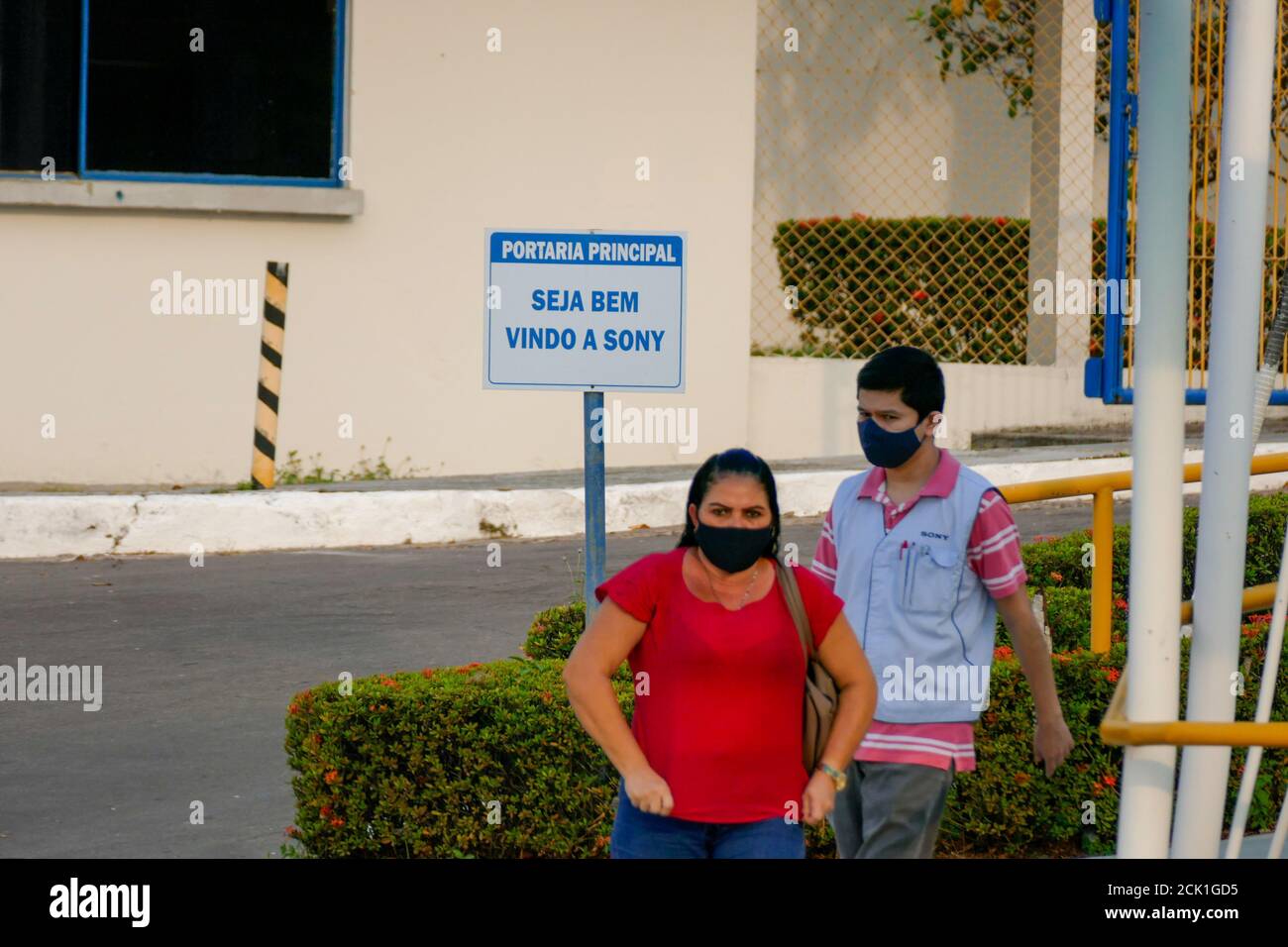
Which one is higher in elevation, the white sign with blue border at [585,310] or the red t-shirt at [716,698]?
the white sign with blue border at [585,310]

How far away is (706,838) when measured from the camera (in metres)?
3.95

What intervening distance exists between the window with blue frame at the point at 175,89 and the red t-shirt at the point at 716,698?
9309 mm

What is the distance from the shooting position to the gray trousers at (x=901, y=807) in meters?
4.29

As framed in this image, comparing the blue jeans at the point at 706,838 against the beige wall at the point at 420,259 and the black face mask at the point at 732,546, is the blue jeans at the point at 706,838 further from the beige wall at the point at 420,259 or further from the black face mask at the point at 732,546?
the beige wall at the point at 420,259

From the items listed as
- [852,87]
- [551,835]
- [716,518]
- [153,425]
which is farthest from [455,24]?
[716,518]

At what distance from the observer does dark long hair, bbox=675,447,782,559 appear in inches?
160

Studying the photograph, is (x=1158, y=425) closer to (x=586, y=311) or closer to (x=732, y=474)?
(x=732, y=474)

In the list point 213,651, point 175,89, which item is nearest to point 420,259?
point 175,89

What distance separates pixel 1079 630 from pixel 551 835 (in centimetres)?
231

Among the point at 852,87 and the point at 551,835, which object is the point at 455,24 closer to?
the point at 852,87

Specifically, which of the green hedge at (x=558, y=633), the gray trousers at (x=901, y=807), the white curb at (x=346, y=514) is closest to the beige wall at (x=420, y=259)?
the white curb at (x=346, y=514)

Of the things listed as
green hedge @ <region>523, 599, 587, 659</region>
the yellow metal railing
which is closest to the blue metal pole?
green hedge @ <region>523, 599, 587, 659</region>

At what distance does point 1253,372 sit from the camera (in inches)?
136

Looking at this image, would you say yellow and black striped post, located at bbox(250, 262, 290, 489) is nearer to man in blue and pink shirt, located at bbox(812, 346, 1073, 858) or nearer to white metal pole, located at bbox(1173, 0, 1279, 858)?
man in blue and pink shirt, located at bbox(812, 346, 1073, 858)
